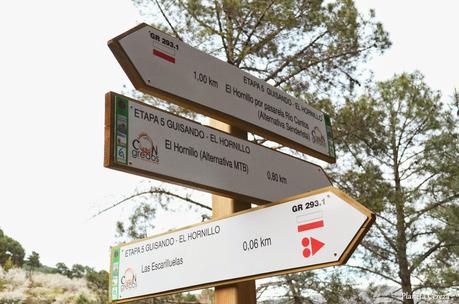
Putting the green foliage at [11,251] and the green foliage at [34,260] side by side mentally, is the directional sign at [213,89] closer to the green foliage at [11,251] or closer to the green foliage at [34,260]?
the green foliage at [11,251]

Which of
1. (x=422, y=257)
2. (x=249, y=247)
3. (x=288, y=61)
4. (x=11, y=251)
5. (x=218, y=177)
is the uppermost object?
(x=11, y=251)

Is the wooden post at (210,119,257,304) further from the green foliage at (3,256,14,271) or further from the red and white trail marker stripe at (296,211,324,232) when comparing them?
the green foliage at (3,256,14,271)

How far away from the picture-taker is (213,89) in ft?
7.20

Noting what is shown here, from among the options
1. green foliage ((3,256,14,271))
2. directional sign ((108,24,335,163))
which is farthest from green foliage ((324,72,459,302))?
green foliage ((3,256,14,271))

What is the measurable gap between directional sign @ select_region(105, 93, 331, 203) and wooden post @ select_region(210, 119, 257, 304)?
0.43 ft

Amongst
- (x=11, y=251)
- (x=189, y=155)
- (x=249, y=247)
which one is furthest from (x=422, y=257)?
(x=11, y=251)

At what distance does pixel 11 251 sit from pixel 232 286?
88.1 ft

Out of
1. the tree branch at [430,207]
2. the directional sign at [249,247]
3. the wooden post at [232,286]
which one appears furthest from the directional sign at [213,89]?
the tree branch at [430,207]

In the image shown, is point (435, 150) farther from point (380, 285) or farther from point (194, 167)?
point (194, 167)

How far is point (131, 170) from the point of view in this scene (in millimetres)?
1761

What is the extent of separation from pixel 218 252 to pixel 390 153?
9.06 meters

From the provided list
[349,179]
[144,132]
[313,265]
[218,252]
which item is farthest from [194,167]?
[349,179]

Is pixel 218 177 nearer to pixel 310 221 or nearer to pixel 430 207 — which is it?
pixel 310 221

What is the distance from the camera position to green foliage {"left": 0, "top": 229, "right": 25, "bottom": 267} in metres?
26.0
